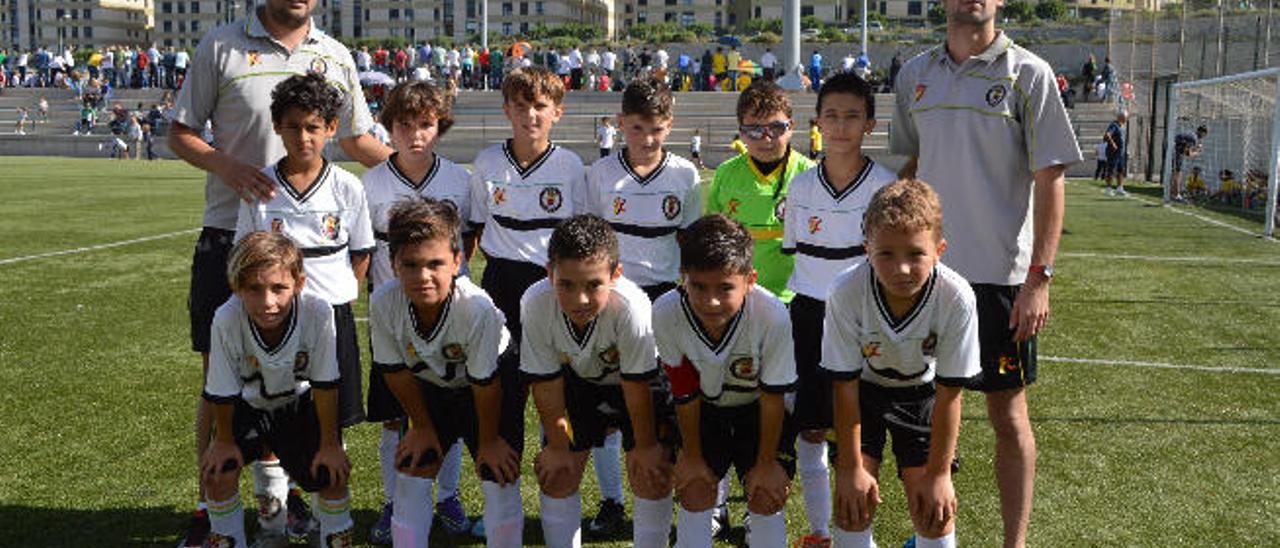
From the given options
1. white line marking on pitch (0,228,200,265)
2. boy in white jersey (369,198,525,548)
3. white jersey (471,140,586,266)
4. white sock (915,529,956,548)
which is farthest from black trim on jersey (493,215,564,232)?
white line marking on pitch (0,228,200,265)

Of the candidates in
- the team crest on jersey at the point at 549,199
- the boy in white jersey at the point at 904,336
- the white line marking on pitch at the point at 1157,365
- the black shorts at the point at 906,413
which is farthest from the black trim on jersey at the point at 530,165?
the white line marking on pitch at the point at 1157,365

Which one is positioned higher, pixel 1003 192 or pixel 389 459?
pixel 1003 192

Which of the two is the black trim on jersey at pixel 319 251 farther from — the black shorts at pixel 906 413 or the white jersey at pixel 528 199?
the black shorts at pixel 906 413

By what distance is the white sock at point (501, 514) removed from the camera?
13.1 ft

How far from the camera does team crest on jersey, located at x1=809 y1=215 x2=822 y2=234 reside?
14.7 feet

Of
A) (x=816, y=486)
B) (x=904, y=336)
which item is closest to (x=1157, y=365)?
(x=816, y=486)

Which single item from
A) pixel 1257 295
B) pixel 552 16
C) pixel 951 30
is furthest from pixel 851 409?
pixel 552 16

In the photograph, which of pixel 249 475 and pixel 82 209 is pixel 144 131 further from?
pixel 249 475

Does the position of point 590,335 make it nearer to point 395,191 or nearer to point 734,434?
point 734,434

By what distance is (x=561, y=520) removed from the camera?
403 cm

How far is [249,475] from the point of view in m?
5.25

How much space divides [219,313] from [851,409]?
7.50ft

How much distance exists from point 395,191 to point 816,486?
2.28m

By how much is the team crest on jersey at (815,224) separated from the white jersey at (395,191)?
1617 millimetres
